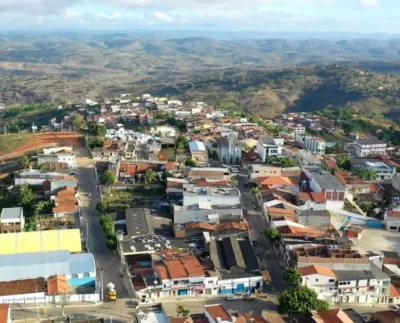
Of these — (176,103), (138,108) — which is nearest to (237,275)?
(138,108)

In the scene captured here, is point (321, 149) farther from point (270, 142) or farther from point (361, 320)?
point (361, 320)

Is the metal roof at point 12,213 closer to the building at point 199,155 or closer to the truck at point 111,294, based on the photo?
the truck at point 111,294

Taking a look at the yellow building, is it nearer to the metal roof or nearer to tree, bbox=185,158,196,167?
the metal roof

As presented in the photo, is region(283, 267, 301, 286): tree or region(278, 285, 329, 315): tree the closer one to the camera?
region(278, 285, 329, 315): tree

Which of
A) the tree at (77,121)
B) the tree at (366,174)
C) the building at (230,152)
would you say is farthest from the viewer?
the tree at (77,121)

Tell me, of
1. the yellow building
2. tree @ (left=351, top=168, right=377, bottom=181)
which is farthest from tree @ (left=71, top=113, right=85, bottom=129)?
tree @ (left=351, top=168, right=377, bottom=181)

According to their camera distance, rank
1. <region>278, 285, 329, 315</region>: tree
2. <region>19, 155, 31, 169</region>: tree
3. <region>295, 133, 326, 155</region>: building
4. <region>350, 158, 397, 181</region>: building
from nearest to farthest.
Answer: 1. <region>278, 285, 329, 315</region>: tree
2. <region>19, 155, 31, 169</region>: tree
3. <region>350, 158, 397, 181</region>: building
4. <region>295, 133, 326, 155</region>: building

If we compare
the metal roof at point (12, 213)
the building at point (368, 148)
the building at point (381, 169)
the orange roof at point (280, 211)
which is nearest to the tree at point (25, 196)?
the metal roof at point (12, 213)
